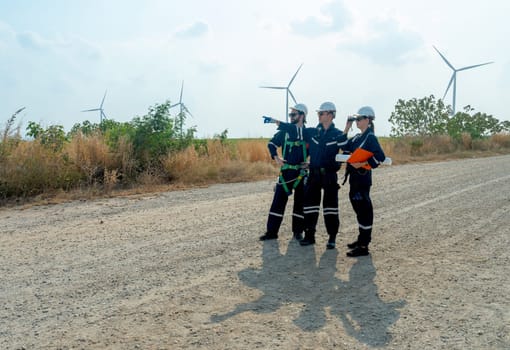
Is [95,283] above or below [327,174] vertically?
below

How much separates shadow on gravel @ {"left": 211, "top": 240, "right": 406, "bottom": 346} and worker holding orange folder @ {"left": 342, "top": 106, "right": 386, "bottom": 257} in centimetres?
36

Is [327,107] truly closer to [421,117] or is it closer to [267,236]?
[267,236]

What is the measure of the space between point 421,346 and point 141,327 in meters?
2.29

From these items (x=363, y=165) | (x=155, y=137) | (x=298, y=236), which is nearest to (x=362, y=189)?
A: (x=363, y=165)

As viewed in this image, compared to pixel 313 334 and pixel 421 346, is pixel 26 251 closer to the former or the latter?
pixel 313 334

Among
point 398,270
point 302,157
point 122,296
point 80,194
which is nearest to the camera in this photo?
point 122,296

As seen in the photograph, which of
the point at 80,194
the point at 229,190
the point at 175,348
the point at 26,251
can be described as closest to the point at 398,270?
the point at 175,348

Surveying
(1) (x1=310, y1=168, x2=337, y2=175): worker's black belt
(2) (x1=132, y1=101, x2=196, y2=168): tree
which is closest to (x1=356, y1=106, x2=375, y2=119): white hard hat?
(1) (x1=310, y1=168, x2=337, y2=175): worker's black belt

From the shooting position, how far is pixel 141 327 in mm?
4004

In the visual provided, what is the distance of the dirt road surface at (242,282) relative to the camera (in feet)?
12.8

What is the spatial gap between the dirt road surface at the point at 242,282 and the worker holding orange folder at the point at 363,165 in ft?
1.17

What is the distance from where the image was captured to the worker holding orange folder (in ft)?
19.8

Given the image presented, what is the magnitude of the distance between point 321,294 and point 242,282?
0.87 metres

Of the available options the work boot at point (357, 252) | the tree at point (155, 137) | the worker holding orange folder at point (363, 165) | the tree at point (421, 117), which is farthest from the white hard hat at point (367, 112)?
the tree at point (421, 117)
